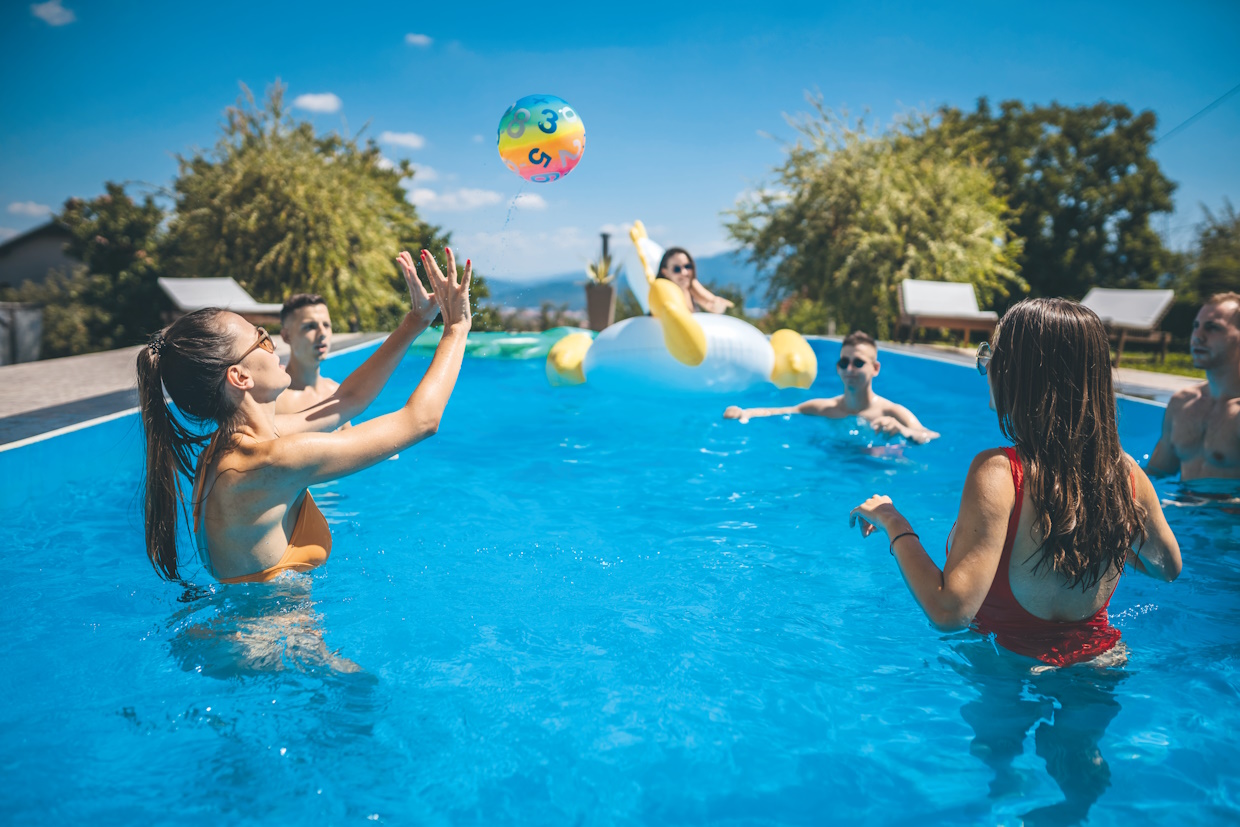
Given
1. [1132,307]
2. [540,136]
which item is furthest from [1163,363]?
[540,136]

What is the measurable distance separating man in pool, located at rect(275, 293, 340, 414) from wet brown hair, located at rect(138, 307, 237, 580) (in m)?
2.11

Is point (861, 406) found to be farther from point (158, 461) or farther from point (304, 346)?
point (158, 461)

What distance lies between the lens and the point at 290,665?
2.09 metres

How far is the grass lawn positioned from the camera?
9.89 meters

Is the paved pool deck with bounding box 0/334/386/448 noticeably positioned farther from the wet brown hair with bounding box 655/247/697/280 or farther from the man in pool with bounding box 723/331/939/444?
the man in pool with bounding box 723/331/939/444

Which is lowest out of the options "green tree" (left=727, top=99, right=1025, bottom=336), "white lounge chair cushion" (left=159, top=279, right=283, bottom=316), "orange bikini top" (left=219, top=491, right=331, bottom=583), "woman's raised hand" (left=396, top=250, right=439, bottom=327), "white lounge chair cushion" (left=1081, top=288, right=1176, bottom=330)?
"orange bikini top" (left=219, top=491, right=331, bottom=583)

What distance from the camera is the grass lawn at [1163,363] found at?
9.89 meters

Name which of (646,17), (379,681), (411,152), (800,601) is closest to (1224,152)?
(646,17)

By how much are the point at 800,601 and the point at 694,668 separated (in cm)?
76

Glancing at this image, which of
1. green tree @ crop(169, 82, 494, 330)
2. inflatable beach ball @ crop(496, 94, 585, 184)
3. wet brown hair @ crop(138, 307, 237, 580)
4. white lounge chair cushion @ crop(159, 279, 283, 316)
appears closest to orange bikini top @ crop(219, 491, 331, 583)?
wet brown hair @ crop(138, 307, 237, 580)

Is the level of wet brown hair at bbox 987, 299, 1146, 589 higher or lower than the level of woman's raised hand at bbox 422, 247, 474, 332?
lower

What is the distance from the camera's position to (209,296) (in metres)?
11.7

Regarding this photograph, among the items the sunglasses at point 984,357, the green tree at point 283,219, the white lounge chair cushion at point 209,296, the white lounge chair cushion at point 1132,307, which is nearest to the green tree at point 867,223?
the white lounge chair cushion at point 1132,307

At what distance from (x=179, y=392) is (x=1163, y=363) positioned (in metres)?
13.7
